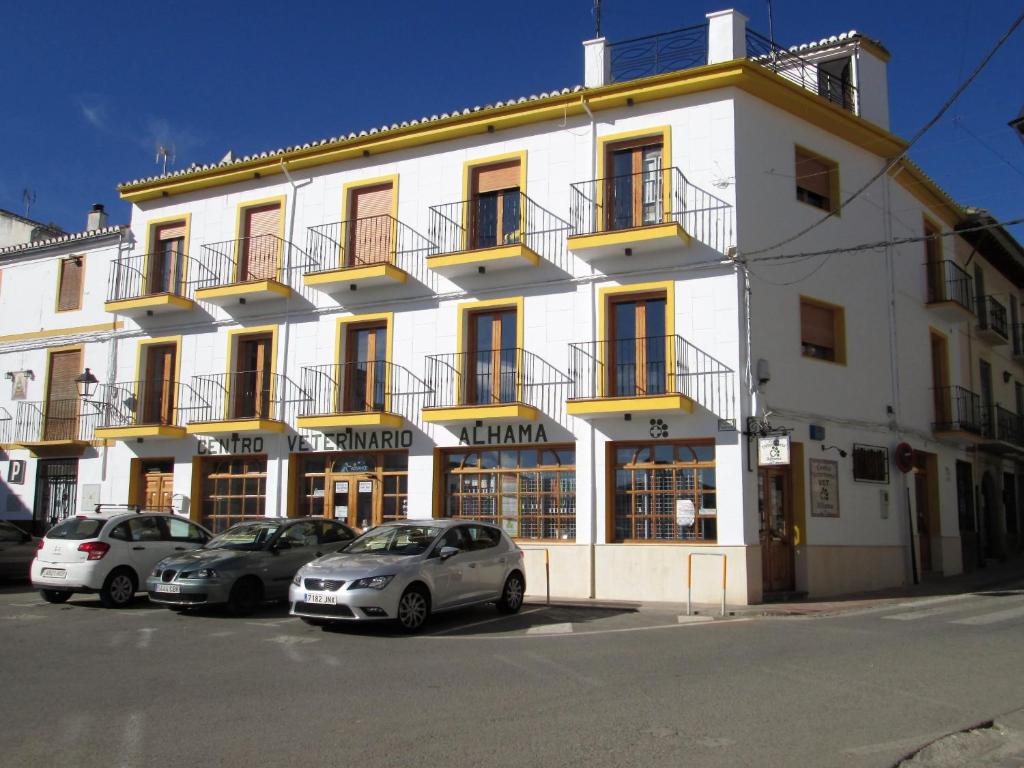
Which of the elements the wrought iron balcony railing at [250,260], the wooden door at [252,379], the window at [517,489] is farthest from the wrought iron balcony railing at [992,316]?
the wooden door at [252,379]

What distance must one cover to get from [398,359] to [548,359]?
3.36 meters

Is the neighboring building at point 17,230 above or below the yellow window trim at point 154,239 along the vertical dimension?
above

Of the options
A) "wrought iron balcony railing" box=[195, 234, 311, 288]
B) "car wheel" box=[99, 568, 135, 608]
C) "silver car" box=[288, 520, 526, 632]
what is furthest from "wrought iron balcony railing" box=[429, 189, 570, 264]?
"car wheel" box=[99, 568, 135, 608]

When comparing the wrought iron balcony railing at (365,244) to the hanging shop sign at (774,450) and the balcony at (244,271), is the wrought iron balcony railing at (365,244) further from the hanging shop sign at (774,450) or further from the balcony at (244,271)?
the hanging shop sign at (774,450)

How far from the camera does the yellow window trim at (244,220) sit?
2048 centimetres

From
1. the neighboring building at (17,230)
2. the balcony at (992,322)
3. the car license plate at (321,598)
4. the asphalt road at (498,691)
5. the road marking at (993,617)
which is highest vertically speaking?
the neighboring building at (17,230)

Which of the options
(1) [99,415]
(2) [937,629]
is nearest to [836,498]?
(2) [937,629]

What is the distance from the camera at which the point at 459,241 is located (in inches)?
726

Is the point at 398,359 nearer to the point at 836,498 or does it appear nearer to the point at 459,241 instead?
the point at 459,241

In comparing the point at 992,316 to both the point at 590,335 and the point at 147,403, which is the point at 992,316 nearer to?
the point at 590,335

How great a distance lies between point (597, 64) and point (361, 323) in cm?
713

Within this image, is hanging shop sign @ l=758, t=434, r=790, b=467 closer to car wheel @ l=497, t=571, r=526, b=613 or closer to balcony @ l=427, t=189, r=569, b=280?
car wheel @ l=497, t=571, r=526, b=613

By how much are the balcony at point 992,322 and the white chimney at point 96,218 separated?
23884 millimetres

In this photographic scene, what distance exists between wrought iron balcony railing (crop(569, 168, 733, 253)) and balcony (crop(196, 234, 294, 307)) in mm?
6887
